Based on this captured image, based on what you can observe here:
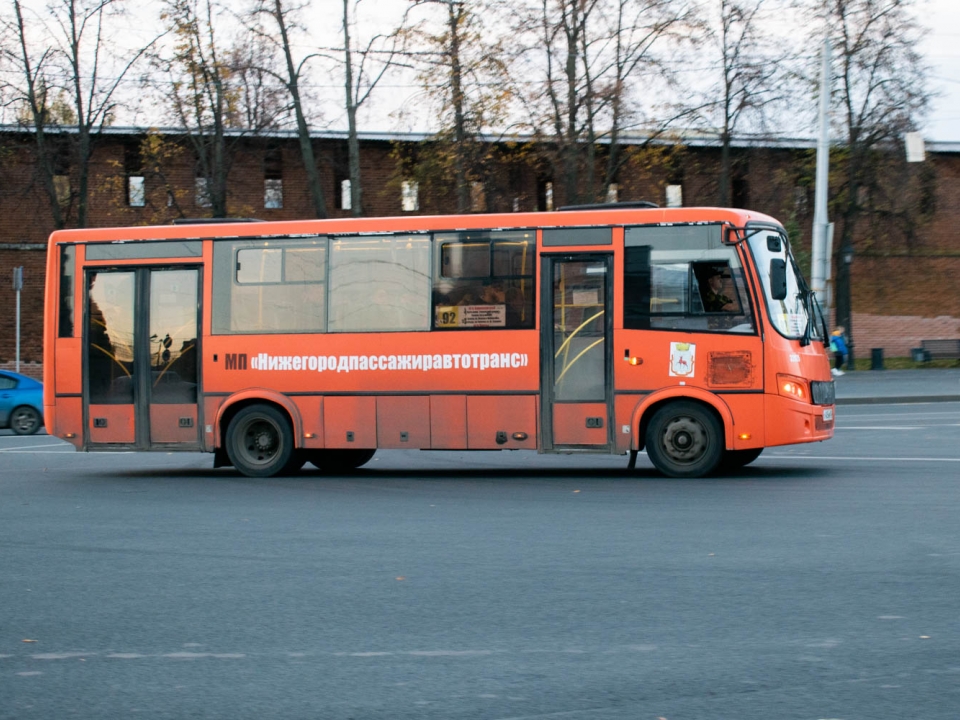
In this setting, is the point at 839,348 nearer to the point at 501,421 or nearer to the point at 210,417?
the point at 501,421

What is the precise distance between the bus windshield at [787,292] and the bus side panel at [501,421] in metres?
2.79

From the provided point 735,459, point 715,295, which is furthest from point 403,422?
point 735,459

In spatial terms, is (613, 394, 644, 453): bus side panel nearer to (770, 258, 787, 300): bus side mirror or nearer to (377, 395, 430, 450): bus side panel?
(770, 258, 787, 300): bus side mirror

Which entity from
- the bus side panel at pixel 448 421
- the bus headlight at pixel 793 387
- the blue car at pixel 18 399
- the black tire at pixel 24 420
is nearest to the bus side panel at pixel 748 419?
the bus headlight at pixel 793 387

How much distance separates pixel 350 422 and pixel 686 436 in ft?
12.7

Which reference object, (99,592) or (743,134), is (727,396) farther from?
(743,134)

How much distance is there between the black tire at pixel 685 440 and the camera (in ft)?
44.0

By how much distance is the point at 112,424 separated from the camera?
15.1m

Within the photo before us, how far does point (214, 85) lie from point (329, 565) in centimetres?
2889

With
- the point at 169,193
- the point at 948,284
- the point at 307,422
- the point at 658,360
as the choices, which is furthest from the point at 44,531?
the point at 948,284

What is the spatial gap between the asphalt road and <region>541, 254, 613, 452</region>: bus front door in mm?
1020

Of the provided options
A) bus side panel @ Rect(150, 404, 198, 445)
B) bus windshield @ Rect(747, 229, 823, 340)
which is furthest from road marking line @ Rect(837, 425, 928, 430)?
bus side panel @ Rect(150, 404, 198, 445)

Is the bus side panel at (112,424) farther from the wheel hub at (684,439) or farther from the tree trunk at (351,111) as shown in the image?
the tree trunk at (351,111)

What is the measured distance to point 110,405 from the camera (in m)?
15.1
